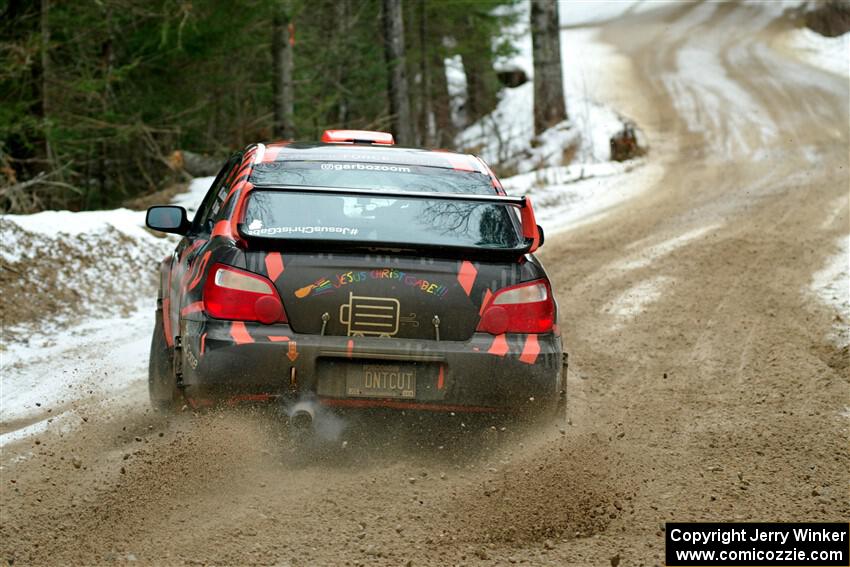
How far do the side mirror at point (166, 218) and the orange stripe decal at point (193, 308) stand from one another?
3.86 ft

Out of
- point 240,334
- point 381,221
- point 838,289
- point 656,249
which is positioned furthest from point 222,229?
point 656,249

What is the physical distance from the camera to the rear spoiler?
519 centimetres

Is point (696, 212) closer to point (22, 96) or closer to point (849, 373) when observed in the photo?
point (849, 373)

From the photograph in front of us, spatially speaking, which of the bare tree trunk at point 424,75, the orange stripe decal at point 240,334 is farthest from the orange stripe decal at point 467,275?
the bare tree trunk at point 424,75

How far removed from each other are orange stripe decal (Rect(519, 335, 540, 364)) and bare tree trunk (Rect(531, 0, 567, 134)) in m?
16.8

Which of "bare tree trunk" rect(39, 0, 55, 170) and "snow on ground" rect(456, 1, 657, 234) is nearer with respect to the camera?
"bare tree trunk" rect(39, 0, 55, 170)

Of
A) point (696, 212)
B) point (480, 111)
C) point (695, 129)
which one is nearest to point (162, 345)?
point (696, 212)

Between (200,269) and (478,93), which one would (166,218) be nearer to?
(200,269)

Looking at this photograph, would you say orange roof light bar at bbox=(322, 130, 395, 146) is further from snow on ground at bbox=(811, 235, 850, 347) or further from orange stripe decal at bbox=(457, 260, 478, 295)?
snow on ground at bbox=(811, 235, 850, 347)

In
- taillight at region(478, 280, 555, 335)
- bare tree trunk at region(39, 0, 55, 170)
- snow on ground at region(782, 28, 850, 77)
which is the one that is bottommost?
snow on ground at region(782, 28, 850, 77)

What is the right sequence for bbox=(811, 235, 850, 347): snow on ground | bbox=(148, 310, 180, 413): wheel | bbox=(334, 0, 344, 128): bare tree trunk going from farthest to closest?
bbox=(334, 0, 344, 128): bare tree trunk < bbox=(811, 235, 850, 347): snow on ground < bbox=(148, 310, 180, 413): wheel

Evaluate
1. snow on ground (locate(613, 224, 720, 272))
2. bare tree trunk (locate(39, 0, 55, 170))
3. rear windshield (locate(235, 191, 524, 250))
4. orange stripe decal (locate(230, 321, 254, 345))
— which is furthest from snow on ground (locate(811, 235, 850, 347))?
bare tree trunk (locate(39, 0, 55, 170))

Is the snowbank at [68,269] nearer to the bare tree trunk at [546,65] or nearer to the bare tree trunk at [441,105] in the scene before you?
the bare tree trunk at [546,65]

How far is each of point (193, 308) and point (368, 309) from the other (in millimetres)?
895
